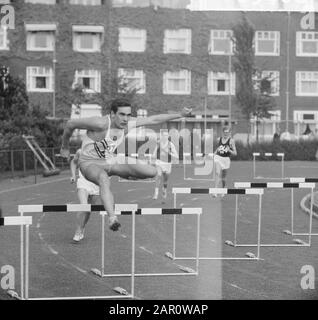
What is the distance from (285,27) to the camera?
147ft

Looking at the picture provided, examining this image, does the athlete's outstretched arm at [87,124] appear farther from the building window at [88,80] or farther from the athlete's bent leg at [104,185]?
the building window at [88,80]

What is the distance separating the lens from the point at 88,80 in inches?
2119

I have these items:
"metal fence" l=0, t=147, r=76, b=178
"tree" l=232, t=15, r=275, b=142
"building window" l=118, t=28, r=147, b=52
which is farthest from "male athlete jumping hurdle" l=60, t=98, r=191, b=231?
"building window" l=118, t=28, r=147, b=52

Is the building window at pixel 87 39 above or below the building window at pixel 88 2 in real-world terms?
below

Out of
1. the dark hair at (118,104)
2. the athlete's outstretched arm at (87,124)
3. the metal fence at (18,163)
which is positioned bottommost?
the metal fence at (18,163)

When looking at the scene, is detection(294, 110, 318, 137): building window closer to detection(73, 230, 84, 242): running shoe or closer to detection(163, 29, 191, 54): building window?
detection(163, 29, 191, 54): building window

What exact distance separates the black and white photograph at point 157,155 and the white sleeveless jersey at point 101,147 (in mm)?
15

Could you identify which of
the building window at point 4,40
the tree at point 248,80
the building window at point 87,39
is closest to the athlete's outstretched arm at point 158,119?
the tree at point 248,80

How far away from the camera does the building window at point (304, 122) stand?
166ft

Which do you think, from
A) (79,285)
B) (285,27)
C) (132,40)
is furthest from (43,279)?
(132,40)

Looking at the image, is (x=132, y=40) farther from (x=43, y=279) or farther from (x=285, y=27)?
(x=43, y=279)

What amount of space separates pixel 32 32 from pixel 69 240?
3237cm

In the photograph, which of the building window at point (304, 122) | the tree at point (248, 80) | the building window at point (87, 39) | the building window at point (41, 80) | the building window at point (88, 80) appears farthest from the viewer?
the building window at point (88, 80)

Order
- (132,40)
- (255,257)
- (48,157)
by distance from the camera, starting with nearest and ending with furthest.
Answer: (255,257) → (48,157) → (132,40)
